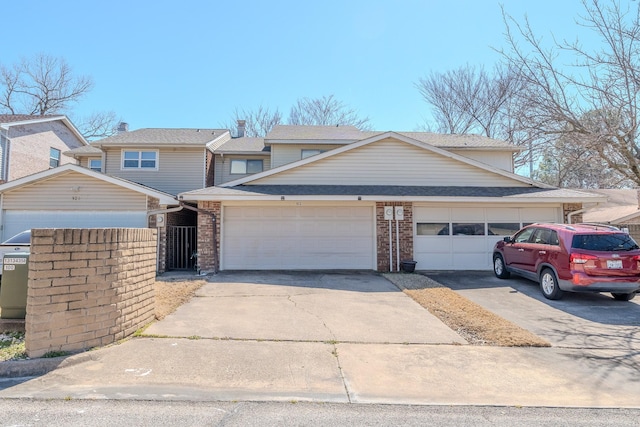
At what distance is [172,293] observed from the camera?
27.5ft

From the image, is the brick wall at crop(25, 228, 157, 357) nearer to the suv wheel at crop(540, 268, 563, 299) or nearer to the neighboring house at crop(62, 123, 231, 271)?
the suv wheel at crop(540, 268, 563, 299)

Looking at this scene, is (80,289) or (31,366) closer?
(31,366)

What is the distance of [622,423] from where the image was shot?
3.38m

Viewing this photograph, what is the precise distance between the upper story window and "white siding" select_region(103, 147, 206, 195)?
17 cm

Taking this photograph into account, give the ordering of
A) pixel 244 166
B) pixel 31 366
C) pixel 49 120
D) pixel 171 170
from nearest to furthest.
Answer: pixel 31 366 → pixel 171 170 → pixel 244 166 → pixel 49 120

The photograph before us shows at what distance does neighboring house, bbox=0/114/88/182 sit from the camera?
1789 centimetres

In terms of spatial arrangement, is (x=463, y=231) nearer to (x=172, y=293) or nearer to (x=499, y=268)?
(x=499, y=268)

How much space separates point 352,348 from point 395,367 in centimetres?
80

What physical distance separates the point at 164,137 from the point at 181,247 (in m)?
5.70

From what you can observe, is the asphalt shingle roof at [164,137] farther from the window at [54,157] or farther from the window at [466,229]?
the window at [466,229]

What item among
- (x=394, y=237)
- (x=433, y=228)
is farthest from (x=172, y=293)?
(x=433, y=228)

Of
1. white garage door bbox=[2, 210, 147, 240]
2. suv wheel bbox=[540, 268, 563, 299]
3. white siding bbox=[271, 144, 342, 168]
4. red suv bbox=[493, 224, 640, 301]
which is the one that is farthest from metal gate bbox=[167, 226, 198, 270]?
red suv bbox=[493, 224, 640, 301]

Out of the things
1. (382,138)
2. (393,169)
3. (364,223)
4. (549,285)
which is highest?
(382,138)

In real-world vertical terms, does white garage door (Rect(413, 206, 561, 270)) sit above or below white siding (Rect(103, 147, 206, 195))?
below
